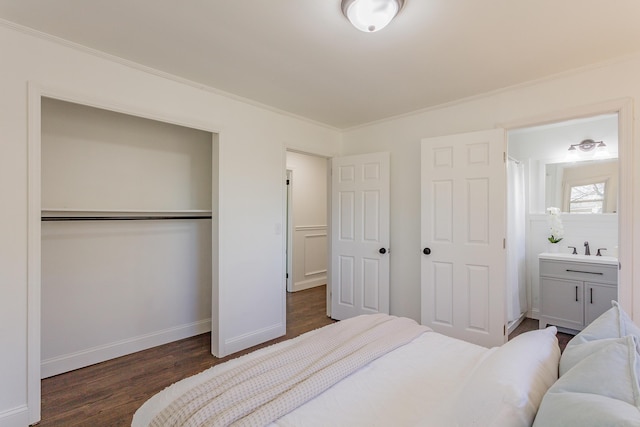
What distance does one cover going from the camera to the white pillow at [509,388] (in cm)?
91

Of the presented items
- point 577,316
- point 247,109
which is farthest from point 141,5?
point 577,316

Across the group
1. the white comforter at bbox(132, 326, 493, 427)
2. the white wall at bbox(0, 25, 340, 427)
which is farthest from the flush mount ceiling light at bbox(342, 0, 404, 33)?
the white comforter at bbox(132, 326, 493, 427)

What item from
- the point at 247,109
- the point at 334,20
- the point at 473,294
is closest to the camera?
the point at 334,20

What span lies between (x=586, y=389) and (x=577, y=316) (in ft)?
10.2

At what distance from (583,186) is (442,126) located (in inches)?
75.5

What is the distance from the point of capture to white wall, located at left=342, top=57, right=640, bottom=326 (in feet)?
7.45

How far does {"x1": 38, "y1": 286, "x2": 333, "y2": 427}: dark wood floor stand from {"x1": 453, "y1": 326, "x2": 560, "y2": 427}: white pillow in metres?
2.06

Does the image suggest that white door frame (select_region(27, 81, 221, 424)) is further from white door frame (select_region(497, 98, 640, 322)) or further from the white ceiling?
white door frame (select_region(497, 98, 640, 322))

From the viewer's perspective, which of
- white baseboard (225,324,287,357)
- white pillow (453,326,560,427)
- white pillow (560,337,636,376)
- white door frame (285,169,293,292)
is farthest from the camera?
white door frame (285,169,293,292)

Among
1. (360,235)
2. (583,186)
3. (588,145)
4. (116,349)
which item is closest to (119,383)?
(116,349)

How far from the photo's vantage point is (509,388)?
96 cm

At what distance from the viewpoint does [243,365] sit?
143 cm

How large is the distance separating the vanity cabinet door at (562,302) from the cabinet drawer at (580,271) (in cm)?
6

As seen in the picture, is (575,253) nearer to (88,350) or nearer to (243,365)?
(243,365)
